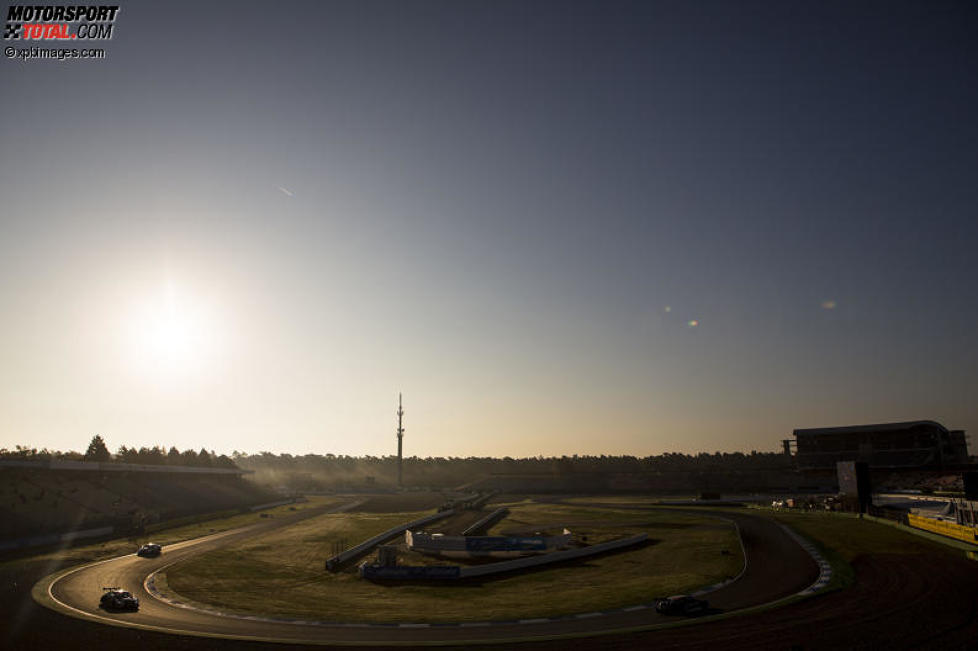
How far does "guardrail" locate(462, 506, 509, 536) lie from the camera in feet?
255

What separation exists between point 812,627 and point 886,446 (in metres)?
101

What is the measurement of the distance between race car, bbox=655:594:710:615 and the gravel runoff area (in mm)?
2232

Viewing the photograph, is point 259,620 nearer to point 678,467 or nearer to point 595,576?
point 595,576

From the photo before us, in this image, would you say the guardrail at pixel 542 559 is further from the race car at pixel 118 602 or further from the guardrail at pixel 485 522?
the race car at pixel 118 602

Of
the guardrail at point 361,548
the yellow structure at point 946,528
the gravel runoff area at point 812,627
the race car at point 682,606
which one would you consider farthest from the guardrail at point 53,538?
the yellow structure at point 946,528

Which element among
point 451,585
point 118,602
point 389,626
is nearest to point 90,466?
point 118,602

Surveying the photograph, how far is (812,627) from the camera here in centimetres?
2973

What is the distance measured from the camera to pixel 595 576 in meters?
48.7

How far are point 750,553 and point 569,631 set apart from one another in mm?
28447

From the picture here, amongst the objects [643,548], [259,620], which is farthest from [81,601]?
[643,548]

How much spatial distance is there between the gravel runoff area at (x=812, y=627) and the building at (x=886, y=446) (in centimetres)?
8062

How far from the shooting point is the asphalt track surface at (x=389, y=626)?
3166 cm

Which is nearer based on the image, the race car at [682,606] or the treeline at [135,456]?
the race car at [682,606]

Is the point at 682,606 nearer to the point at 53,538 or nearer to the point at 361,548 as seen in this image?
the point at 361,548
